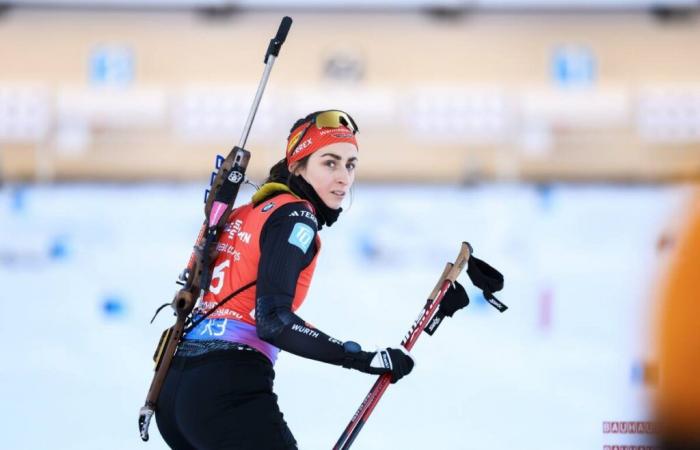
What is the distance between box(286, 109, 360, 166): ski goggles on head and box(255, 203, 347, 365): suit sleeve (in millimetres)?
325

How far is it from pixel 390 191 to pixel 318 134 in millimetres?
7017

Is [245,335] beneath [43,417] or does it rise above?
above

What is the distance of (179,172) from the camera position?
43.0 feet

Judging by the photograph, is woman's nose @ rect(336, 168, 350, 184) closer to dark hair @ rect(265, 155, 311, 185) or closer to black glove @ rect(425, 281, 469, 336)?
dark hair @ rect(265, 155, 311, 185)

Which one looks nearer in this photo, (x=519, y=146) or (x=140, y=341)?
(x=140, y=341)

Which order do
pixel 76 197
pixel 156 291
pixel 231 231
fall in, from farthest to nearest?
pixel 76 197
pixel 156 291
pixel 231 231

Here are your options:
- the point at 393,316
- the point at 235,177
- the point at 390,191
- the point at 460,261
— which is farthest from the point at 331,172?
the point at 390,191

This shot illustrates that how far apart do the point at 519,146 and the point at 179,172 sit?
4.55m

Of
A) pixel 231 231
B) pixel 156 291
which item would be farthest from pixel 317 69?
pixel 231 231

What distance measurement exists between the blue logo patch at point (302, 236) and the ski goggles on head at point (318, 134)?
0.33m

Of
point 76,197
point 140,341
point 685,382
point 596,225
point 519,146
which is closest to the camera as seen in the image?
point 685,382

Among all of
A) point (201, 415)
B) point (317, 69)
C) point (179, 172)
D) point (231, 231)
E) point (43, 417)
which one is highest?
Result: point (317, 69)

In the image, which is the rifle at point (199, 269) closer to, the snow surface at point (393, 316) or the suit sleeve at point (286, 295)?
the suit sleeve at point (286, 295)

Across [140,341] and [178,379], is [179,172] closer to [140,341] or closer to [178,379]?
[140,341]
